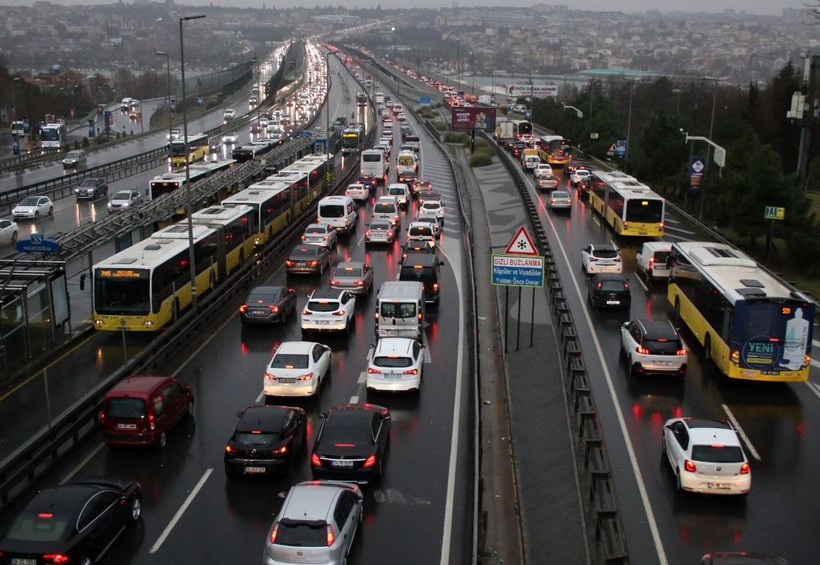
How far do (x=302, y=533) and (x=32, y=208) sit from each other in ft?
136

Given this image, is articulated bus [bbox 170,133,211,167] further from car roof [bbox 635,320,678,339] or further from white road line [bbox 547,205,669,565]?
car roof [bbox 635,320,678,339]

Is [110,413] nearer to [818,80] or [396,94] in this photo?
[818,80]

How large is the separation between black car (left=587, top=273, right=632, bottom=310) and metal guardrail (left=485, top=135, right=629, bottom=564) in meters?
1.92

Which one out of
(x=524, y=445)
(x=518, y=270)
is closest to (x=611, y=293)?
(x=518, y=270)

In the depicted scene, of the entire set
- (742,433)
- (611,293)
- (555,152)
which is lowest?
(555,152)

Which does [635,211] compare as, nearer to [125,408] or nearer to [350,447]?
[350,447]

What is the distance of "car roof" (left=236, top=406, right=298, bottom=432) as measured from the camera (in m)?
16.5

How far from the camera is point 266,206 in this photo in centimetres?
3991

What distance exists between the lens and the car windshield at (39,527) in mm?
12500

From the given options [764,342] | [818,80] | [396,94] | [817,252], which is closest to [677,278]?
[764,342]

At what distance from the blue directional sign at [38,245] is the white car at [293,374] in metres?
9.11

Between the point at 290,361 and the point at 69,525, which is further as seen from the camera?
the point at 290,361

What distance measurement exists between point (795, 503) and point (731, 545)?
2.58 meters

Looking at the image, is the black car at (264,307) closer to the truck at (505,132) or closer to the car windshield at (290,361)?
the car windshield at (290,361)
